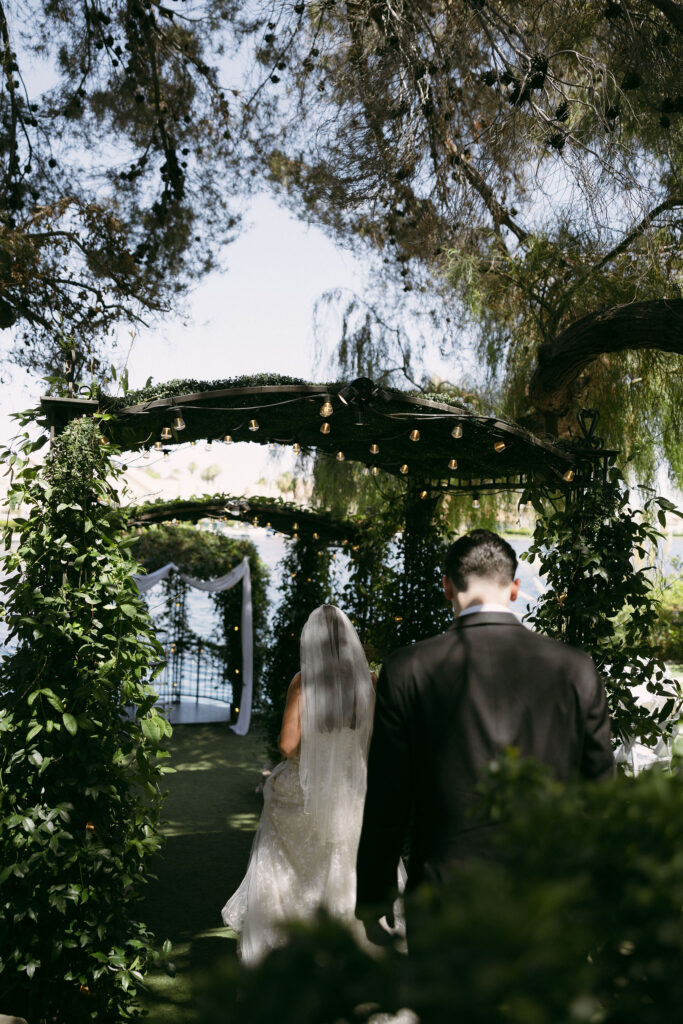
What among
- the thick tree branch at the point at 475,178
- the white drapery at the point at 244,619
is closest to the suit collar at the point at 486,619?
the thick tree branch at the point at 475,178

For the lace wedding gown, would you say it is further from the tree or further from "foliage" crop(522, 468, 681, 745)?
the tree

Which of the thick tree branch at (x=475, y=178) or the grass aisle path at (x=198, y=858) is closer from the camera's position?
the grass aisle path at (x=198, y=858)

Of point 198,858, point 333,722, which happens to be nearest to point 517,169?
point 333,722

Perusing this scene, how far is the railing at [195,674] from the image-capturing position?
33.9 feet

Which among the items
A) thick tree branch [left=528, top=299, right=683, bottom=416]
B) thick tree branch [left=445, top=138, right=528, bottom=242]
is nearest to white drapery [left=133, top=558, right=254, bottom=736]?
thick tree branch [left=528, top=299, right=683, bottom=416]

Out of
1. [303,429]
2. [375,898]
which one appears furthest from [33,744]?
[303,429]

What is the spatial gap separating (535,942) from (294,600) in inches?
301

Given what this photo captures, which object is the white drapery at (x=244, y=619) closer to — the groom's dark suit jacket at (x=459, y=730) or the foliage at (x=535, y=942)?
the groom's dark suit jacket at (x=459, y=730)

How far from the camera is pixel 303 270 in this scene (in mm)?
8453

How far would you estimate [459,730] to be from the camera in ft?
4.87

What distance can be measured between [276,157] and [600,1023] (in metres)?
8.03

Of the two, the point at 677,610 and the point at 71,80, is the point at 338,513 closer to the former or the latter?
the point at 71,80

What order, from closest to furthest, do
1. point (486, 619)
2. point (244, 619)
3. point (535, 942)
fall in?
point (535, 942) → point (486, 619) → point (244, 619)

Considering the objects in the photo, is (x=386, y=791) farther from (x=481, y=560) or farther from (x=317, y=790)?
(x=317, y=790)
